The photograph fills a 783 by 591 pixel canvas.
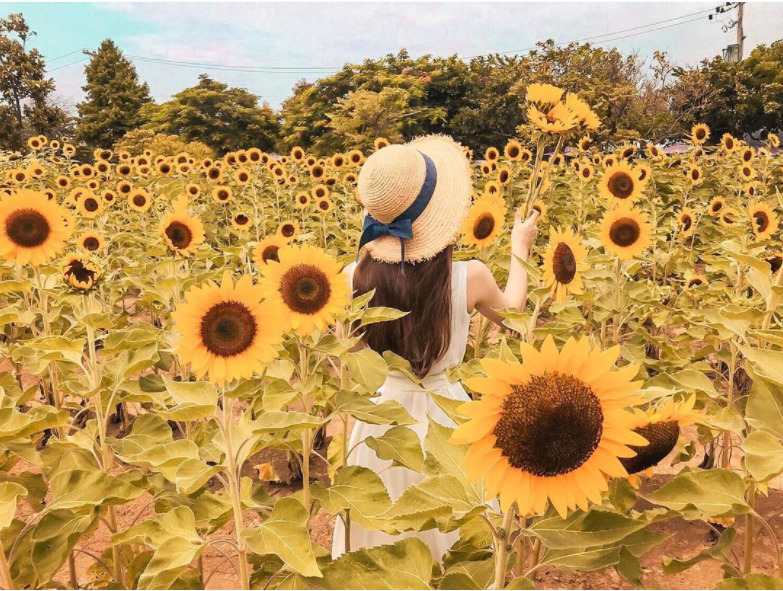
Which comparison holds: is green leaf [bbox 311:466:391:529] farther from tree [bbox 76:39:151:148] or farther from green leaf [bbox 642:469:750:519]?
tree [bbox 76:39:151:148]

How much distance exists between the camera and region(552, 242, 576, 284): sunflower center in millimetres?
2605

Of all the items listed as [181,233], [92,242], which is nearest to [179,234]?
[181,233]

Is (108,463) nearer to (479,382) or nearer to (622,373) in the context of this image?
(479,382)

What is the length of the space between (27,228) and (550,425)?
284 cm

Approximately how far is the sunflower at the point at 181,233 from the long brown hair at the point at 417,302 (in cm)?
142

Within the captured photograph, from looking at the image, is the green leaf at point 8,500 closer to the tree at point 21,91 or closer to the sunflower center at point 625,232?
the sunflower center at point 625,232

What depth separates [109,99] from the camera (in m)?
38.7

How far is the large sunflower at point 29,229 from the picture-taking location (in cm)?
286

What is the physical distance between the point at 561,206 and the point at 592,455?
7675 millimetres

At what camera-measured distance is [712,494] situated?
130cm

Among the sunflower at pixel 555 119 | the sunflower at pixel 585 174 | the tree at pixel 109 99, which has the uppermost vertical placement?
the tree at pixel 109 99

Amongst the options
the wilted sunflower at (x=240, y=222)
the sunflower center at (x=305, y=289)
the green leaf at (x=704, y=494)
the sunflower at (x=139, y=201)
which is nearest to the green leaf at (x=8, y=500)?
the sunflower center at (x=305, y=289)

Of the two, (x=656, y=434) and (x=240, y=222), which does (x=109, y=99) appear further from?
→ (x=656, y=434)

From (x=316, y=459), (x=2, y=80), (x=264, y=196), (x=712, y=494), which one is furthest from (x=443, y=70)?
(x=712, y=494)
